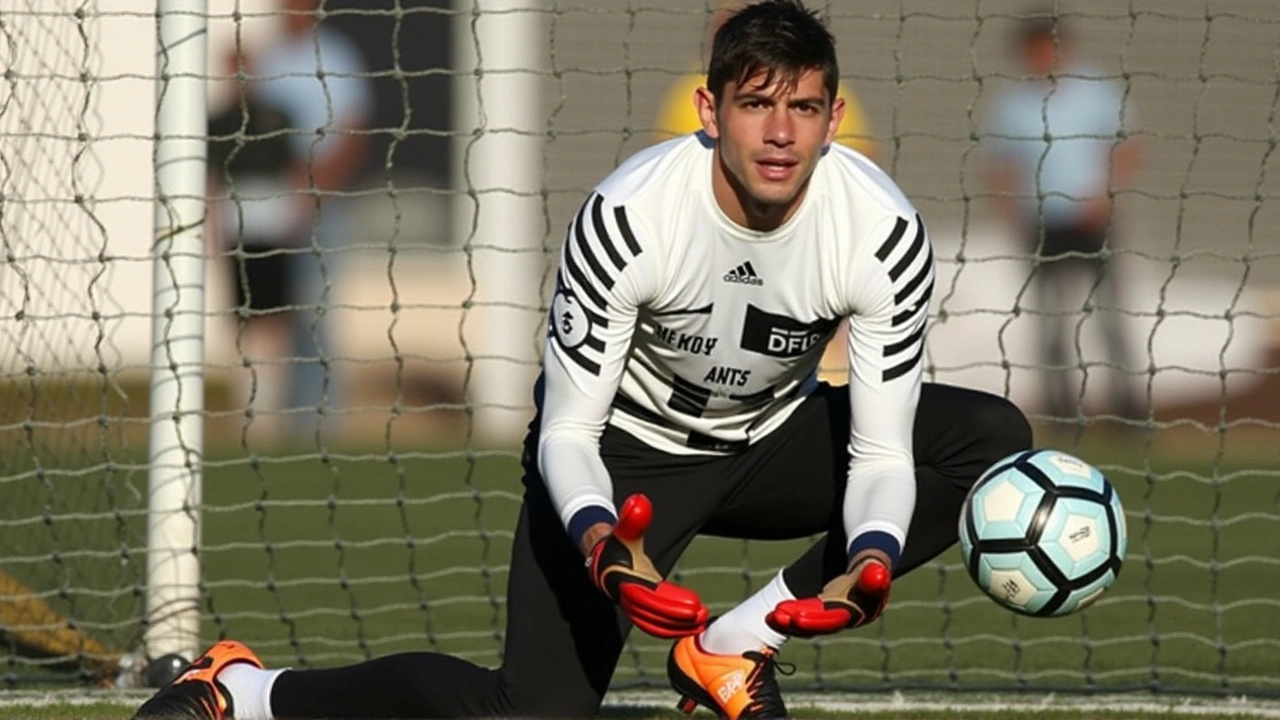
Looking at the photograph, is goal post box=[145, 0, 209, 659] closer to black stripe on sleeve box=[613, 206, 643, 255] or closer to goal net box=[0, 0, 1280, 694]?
goal net box=[0, 0, 1280, 694]

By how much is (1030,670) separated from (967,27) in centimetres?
883

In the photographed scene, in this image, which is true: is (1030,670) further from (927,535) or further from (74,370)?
(74,370)

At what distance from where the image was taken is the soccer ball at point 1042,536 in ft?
14.2

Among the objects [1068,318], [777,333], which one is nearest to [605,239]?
[777,333]

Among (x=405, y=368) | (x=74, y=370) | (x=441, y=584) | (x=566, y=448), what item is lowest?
(x=405, y=368)

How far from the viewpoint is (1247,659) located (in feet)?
19.7

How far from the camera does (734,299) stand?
14.4ft

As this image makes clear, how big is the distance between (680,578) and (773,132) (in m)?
3.47

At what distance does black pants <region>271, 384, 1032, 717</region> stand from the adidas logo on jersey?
1.38ft

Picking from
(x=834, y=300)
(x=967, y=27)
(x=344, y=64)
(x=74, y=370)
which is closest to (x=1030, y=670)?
(x=834, y=300)

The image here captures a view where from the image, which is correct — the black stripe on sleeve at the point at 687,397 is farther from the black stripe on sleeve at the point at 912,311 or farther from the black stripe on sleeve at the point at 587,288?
the black stripe on sleeve at the point at 912,311

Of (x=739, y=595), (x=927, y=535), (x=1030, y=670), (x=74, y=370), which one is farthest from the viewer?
(x=739, y=595)

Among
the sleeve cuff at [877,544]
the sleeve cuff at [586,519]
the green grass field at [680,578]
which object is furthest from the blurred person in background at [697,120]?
the sleeve cuff at [586,519]

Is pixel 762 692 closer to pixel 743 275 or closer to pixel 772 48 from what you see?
pixel 743 275
